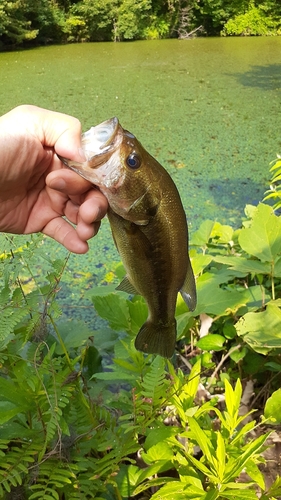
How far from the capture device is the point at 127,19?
19312 mm

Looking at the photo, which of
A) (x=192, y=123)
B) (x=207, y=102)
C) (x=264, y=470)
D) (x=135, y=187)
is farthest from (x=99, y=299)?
(x=207, y=102)

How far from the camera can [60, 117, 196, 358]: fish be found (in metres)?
1.03

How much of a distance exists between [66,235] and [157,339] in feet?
1.51

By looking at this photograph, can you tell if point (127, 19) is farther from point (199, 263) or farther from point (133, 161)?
point (133, 161)

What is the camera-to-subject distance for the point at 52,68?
1159 cm

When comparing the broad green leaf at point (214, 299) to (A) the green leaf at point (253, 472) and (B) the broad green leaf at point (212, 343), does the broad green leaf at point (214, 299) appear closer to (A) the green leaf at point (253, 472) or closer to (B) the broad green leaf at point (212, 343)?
(B) the broad green leaf at point (212, 343)

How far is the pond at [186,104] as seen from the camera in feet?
13.8

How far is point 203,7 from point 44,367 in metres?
25.2

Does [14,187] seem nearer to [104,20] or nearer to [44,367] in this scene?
[44,367]

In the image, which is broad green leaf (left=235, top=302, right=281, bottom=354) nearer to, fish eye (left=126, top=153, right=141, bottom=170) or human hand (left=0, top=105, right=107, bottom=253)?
human hand (left=0, top=105, right=107, bottom=253)

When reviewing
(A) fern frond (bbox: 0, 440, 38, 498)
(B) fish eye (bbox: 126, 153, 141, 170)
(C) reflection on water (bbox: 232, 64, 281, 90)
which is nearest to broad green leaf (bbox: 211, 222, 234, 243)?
(B) fish eye (bbox: 126, 153, 141, 170)

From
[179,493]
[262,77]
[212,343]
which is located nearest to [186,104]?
[262,77]

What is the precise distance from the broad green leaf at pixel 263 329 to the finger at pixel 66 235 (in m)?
0.67

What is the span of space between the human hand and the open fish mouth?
0.09 metres
